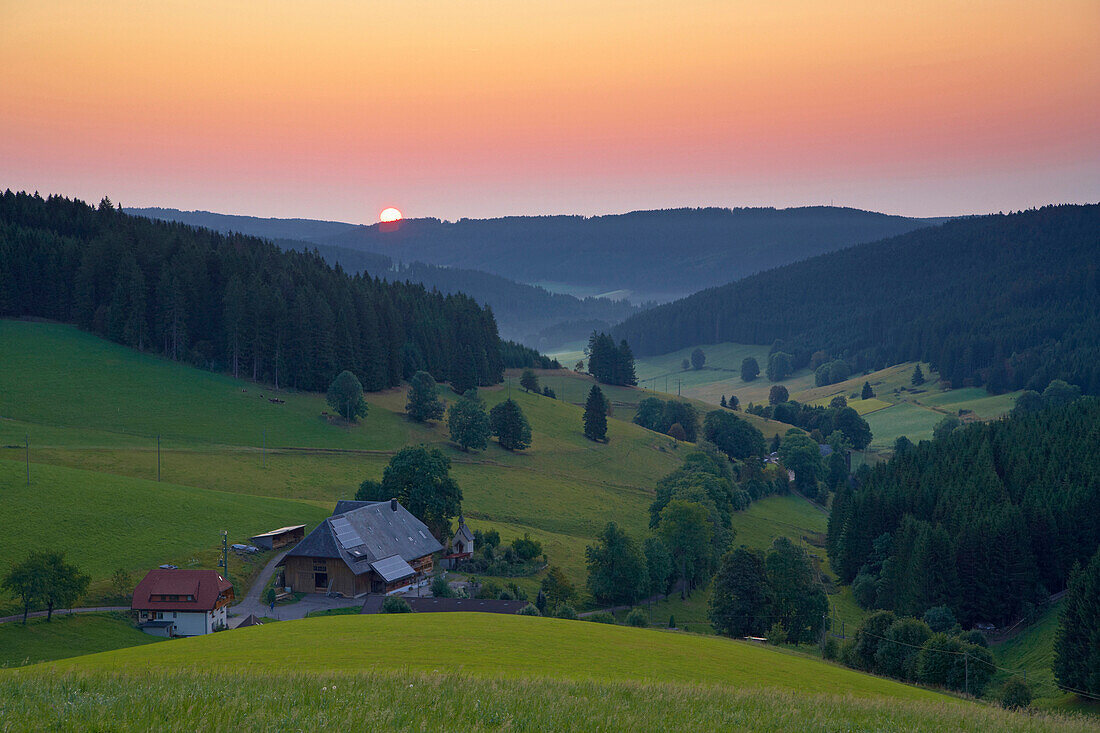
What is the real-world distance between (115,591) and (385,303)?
92.4 meters

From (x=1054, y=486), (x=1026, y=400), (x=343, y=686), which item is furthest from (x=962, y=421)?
(x=343, y=686)

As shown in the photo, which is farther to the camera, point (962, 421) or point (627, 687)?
point (962, 421)

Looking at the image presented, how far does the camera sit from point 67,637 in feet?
157

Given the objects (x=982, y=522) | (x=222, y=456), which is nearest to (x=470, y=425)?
(x=222, y=456)

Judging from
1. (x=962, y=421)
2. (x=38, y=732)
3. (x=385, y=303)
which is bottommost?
(x=962, y=421)

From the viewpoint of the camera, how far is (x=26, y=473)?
69.6m

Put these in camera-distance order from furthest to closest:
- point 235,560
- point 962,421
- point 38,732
Result: point 962,421 → point 235,560 → point 38,732

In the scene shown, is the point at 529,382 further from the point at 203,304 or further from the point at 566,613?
the point at 566,613

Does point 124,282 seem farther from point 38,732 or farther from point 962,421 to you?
point 962,421

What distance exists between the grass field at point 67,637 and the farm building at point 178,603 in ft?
3.85

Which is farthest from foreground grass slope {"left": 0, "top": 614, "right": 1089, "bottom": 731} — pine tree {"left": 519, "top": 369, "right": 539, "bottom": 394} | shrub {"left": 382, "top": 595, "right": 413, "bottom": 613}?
pine tree {"left": 519, "top": 369, "right": 539, "bottom": 394}

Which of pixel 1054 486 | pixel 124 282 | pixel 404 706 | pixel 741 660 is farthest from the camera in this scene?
pixel 124 282

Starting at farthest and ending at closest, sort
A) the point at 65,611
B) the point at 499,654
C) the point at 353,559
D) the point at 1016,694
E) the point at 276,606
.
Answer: the point at 353,559, the point at 276,606, the point at 65,611, the point at 1016,694, the point at 499,654

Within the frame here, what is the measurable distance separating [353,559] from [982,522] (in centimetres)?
5272
